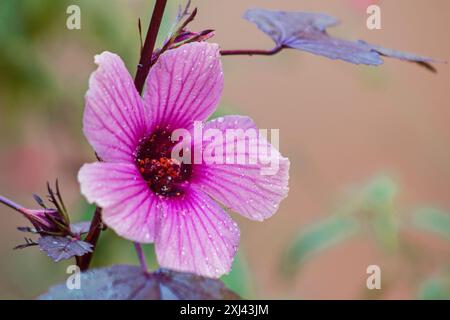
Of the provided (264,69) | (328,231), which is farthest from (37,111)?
(264,69)

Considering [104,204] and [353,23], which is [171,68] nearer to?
[104,204]

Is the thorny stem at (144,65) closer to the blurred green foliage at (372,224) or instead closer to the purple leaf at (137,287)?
the purple leaf at (137,287)

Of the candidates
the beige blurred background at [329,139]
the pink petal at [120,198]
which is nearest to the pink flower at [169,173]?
the pink petal at [120,198]

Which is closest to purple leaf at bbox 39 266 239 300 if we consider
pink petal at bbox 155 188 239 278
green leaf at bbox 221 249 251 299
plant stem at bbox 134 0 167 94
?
pink petal at bbox 155 188 239 278

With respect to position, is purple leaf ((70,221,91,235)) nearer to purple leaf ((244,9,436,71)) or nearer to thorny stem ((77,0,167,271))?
thorny stem ((77,0,167,271))

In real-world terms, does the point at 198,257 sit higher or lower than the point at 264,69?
lower

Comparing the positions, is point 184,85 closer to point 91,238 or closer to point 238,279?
point 91,238
